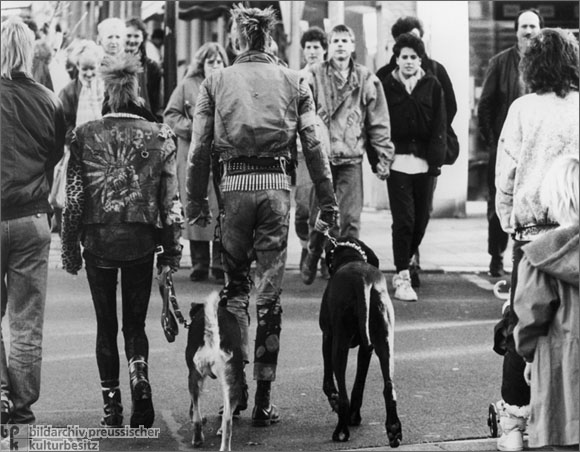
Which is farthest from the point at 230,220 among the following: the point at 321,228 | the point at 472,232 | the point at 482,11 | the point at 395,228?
the point at 482,11

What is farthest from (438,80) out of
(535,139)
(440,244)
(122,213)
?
(122,213)

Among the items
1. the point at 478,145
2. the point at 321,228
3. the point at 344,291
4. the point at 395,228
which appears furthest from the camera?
the point at 478,145

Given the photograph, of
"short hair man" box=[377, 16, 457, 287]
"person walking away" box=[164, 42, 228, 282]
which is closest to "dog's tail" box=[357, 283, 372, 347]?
→ "person walking away" box=[164, 42, 228, 282]

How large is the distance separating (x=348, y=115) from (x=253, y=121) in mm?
3610

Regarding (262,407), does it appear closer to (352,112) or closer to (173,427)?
(173,427)

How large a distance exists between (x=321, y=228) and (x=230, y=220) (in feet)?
1.66

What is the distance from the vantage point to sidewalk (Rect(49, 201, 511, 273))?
12232 mm

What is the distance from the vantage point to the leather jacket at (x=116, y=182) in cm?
677

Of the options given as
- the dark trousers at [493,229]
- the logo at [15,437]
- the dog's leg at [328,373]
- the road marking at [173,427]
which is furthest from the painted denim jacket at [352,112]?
the logo at [15,437]

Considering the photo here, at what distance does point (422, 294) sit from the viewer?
1084cm

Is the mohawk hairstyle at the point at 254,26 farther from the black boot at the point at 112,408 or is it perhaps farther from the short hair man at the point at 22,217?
the black boot at the point at 112,408

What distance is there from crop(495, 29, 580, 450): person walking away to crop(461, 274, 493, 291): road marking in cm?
478

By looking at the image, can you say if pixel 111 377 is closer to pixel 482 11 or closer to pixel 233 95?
pixel 233 95

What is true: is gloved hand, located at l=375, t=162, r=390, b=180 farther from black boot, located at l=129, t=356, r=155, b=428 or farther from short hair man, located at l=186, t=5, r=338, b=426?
black boot, located at l=129, t=356, r=155, b=428
